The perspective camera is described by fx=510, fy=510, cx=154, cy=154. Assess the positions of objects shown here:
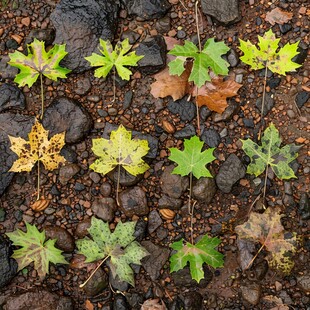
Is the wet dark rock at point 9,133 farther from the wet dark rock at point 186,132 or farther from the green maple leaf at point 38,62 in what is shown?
the wet dark rock at point 186,132

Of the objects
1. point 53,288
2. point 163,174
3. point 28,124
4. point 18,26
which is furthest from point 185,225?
point 18,26

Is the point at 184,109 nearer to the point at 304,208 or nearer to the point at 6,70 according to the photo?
the point at 304,208

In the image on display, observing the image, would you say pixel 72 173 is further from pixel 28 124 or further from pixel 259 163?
pixel 259 163

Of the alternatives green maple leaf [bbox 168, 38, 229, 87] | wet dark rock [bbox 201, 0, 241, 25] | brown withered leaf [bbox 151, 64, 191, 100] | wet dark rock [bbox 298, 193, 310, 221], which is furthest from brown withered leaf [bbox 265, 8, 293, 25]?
wet dark rock [bbox 298, 193, 310, 221]

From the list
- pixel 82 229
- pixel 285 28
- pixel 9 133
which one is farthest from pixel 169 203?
pixel 285 28

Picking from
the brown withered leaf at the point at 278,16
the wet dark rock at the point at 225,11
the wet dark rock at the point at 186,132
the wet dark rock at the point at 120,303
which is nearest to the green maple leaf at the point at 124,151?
the wet dark rock at the point at 186,132

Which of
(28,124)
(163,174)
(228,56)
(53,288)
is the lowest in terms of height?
(53,288)

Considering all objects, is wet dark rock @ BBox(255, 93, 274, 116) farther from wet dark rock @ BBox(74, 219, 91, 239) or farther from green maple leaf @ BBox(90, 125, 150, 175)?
wet dark rock @ BBox(74, 219, 91, 239)
